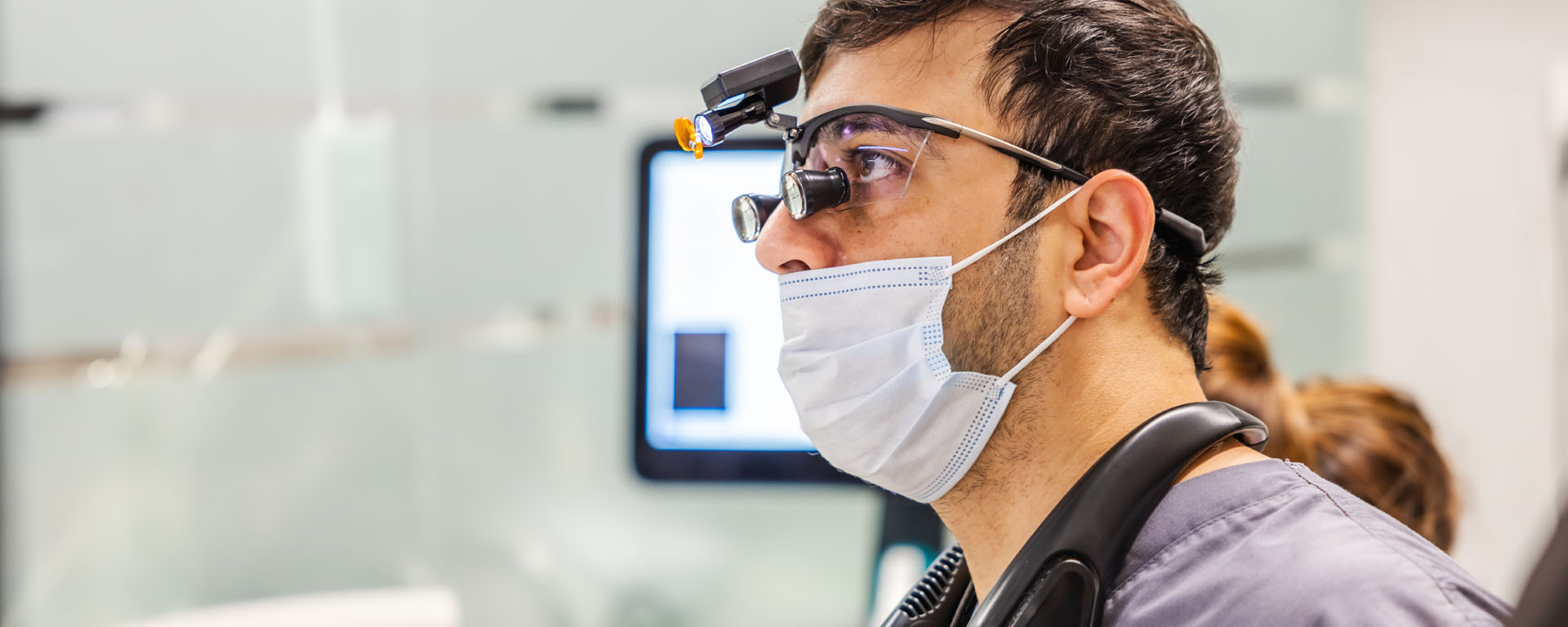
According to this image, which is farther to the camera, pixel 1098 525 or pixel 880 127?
pixel 880 127

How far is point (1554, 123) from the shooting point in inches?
88.4

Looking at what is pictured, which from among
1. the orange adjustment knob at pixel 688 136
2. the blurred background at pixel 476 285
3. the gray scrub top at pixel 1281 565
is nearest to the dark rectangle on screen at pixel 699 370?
the blurred background at pixel 476 285

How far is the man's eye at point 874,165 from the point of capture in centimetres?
98

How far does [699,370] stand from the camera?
1.74 metres

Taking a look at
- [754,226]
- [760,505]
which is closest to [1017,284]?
[754,226]

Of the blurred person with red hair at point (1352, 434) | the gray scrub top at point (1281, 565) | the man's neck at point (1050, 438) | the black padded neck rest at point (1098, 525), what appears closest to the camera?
the gray scrub top at point (1281, 565)

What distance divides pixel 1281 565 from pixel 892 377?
346 millimetres

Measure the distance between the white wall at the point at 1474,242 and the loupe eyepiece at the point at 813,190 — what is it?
1.86 metres

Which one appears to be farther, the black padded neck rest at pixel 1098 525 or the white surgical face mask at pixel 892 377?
the white surgical face mask at pixel 892 377

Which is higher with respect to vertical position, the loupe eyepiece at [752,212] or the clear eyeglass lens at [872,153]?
the clear eyeglass lens at [872,153]

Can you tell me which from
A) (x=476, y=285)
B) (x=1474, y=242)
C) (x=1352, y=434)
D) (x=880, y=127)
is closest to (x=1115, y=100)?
(x=880, y=127)

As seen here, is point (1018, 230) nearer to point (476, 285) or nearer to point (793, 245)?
point (793, 245)

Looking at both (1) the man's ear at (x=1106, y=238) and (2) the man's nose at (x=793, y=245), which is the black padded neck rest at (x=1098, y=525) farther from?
(2) the man's nose at (x=793, y=245)

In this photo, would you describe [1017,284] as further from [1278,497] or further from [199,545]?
[199,545]
